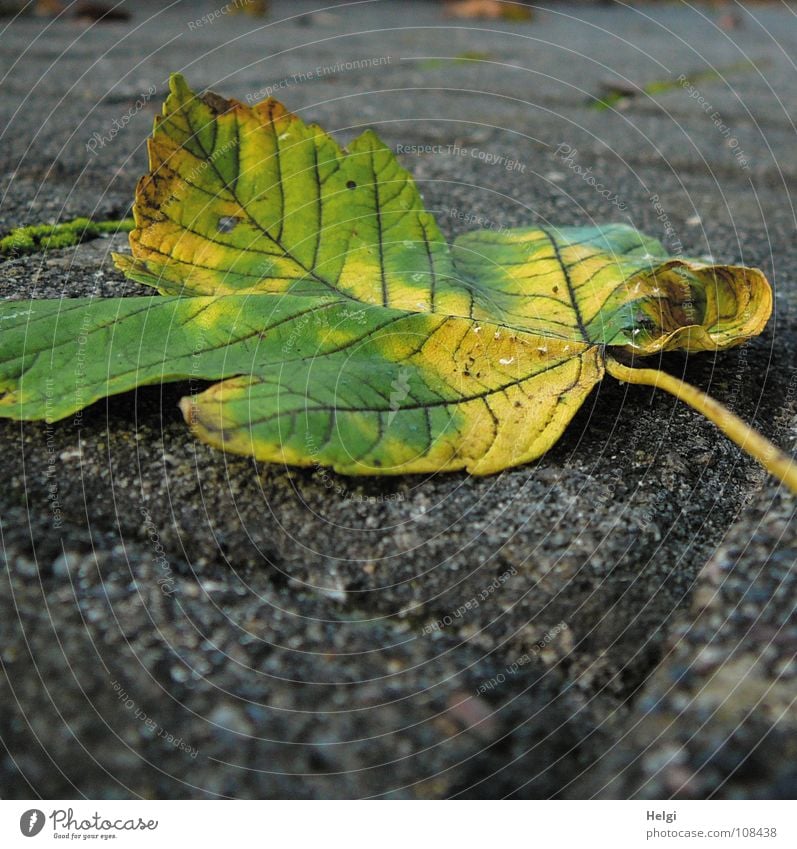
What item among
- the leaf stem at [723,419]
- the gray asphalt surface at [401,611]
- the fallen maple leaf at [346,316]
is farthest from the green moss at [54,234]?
the leaf stem at [723,419]

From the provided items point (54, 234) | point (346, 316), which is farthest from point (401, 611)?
point (54, 234)

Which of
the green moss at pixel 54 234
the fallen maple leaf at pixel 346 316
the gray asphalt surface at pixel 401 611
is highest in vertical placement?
the green moss at pixel 54 234

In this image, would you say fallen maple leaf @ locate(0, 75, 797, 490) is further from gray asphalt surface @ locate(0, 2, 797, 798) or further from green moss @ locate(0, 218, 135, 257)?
green moss @ locate(0, 218, 135, 257)

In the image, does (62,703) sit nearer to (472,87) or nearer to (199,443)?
(199,443)

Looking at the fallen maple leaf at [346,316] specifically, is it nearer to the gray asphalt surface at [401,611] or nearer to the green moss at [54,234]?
the gray asphalt surface at [401,611]

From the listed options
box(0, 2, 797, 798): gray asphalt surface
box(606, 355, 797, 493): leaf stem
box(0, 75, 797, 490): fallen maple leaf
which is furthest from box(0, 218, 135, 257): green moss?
box(606, 355, 797, 493): leaf stem

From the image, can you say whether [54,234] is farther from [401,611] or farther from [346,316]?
[401,611]
